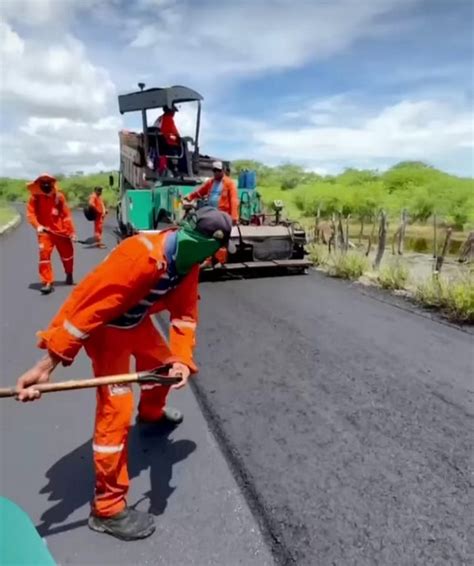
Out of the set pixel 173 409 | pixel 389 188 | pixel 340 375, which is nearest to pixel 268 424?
pixel 173 409

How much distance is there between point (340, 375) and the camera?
13.7 ft

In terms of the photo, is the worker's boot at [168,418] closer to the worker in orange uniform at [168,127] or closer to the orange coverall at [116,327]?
the orange coverall at [116,327]

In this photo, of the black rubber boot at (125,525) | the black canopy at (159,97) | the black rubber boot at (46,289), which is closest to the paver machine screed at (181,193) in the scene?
the black canopy at (159,97)

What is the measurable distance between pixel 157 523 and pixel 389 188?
32.2 meters

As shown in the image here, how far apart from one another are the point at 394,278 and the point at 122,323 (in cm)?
621

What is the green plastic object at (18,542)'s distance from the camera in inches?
55.2

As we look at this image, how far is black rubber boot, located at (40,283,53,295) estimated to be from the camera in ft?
22.8

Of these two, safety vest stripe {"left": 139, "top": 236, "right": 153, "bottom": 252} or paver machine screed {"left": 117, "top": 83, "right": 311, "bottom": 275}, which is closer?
safety vest stripe {"left": 139, "top": 236, "right": 153, "bottom": 252}

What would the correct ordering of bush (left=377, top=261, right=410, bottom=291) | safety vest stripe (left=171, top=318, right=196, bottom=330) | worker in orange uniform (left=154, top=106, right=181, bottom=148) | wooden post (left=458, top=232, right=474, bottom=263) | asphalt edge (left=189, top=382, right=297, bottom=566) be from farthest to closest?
worker in orange uniform (left=154, top=106, right=181, bottom=148) → wooden post (left=458, top=232, right=474, bottom=263) → bush (left=377, top=261, right=410, bottom=291) → safety vest stripe (left=171, top=318, right=196, bottom=330) → asphalt edge (left=189, top=382, right=297, bottom=566)

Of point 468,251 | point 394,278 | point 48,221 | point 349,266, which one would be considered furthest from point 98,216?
point 468,251

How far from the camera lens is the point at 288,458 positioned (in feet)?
9.55

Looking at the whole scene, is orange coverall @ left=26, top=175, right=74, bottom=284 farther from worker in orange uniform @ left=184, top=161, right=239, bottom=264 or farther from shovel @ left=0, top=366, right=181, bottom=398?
shovel @ left=0, top=366, right=181, bottom=398

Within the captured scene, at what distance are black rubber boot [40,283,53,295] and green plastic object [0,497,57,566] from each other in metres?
5.75

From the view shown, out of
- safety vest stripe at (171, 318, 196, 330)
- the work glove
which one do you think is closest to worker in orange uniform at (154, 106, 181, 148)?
safety vest stripe at (171, 318, 196, 330)
